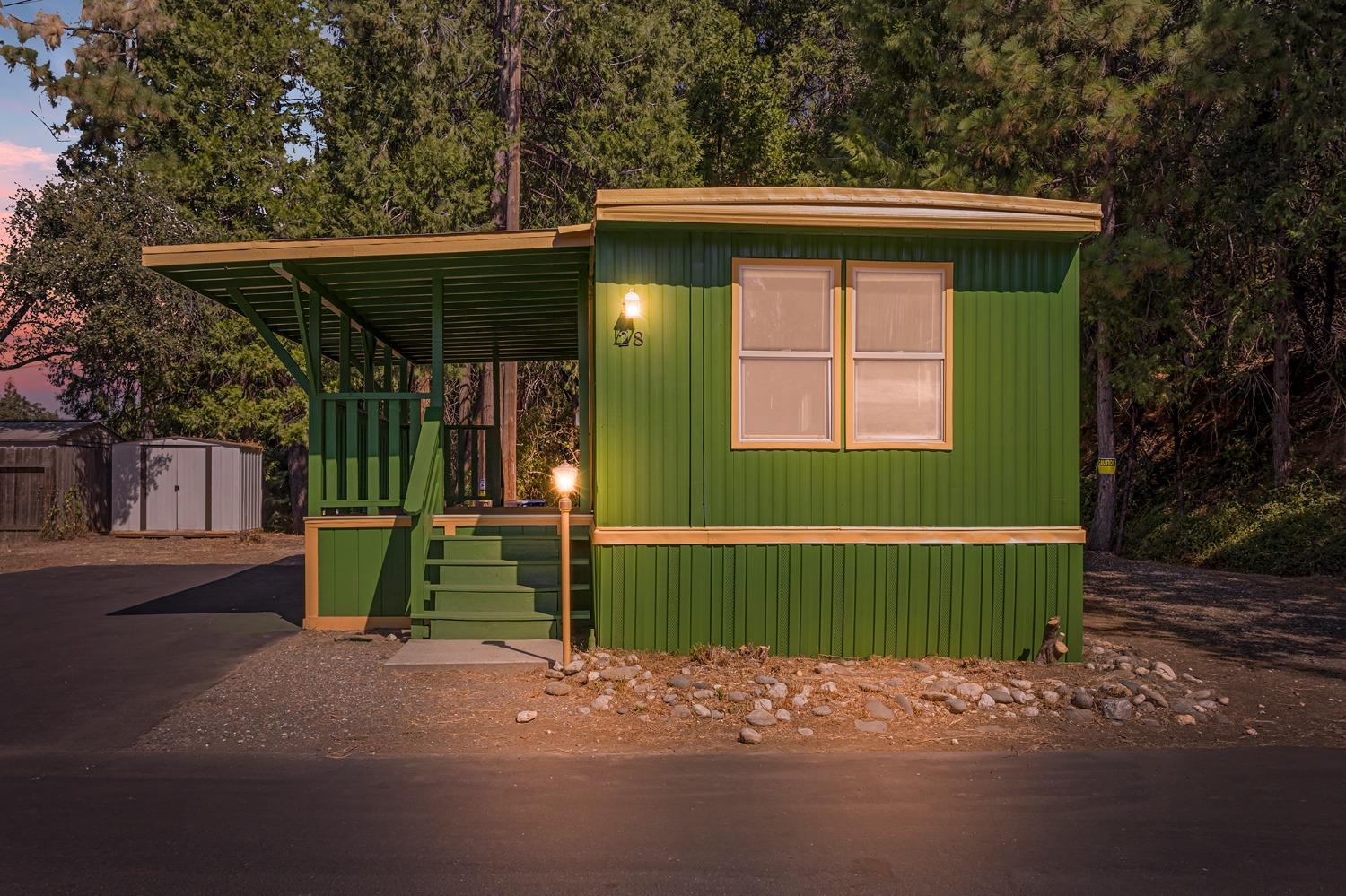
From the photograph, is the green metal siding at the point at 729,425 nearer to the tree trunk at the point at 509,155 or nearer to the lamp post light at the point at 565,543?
the lamp post light at the point at 565,543

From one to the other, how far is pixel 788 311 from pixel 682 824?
399 centimetres

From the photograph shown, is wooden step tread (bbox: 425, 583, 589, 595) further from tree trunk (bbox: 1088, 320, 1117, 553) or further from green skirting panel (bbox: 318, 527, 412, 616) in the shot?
tree trunk (bbox: 1088, 320, 1117, 553)

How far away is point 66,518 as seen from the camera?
58.2 ft

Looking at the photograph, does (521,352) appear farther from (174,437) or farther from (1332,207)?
(1332,207)

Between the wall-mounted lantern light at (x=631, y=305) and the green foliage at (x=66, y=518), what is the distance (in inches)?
595

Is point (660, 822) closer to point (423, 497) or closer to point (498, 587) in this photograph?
point (498, 587)

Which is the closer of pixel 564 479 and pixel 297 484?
pixel 564 479

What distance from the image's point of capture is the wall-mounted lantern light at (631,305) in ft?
22.4

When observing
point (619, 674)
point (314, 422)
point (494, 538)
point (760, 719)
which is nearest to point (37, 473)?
point (314, 422)

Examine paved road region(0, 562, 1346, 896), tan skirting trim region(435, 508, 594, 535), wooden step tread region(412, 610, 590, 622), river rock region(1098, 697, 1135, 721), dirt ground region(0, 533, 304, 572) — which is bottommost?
dirt ground region(0, 533, 304, 572)

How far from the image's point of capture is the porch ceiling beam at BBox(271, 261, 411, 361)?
8.08 metres

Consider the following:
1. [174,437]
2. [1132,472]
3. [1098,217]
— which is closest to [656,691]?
[1098,217]

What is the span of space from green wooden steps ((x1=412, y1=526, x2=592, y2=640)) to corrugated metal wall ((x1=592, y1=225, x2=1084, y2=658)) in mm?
751

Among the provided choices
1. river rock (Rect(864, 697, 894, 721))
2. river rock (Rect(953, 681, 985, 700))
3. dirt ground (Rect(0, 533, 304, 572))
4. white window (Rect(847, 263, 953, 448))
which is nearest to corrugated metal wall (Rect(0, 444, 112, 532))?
dirt ground (Rect(0, 533, 304, 572))
